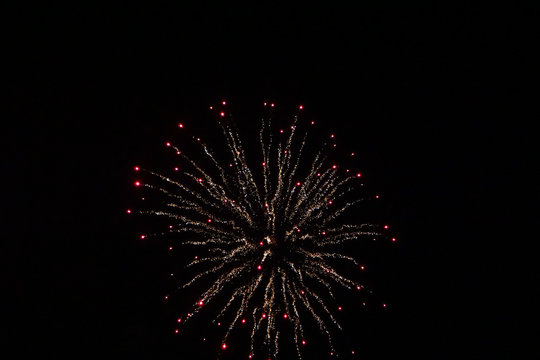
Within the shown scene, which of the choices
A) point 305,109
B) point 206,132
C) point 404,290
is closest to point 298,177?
point 305,109

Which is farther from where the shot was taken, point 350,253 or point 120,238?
point 350,253

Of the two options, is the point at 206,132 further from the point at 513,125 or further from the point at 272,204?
the point at 513,125

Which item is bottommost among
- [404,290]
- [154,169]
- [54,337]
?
[54,337]

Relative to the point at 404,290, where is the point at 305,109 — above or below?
above

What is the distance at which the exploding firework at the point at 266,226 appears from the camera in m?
4.55

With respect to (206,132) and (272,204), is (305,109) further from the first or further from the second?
(272,204)

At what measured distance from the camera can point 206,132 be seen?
536 cm

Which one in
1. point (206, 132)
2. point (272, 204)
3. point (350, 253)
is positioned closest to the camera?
point (272, 204)

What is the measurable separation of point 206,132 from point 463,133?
130 inches

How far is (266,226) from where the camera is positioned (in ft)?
14.9

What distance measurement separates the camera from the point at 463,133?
6094mm

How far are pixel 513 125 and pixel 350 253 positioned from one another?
2736 mm

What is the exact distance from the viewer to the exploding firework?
4.55 metres

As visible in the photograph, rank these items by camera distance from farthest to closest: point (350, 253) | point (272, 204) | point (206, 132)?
point (350, 253) → point (206, 132) → point (272, 204)
